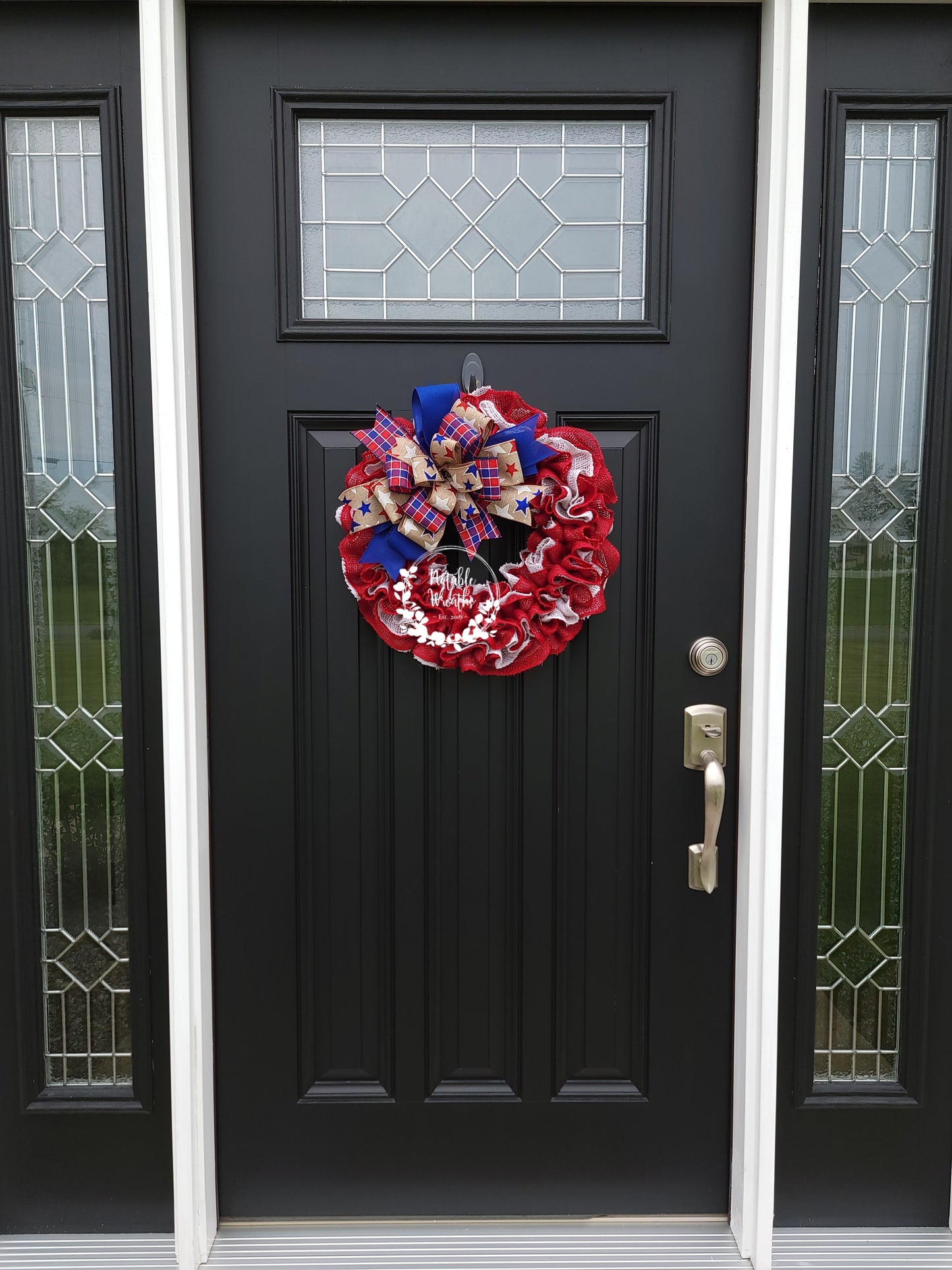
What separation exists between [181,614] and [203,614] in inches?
3.1

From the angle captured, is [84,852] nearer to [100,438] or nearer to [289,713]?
[289,713]

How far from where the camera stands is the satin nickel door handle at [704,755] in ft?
4.65

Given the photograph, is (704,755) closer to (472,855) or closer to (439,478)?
(472,855)

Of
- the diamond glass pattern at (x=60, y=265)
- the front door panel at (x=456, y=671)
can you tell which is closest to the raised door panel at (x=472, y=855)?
the front door panel at (x=456, y=671)

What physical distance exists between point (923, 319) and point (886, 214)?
0.19 m

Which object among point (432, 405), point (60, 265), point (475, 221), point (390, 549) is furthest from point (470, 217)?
point (60, 265)

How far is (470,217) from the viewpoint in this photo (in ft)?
4.57

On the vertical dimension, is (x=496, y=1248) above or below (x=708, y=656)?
below

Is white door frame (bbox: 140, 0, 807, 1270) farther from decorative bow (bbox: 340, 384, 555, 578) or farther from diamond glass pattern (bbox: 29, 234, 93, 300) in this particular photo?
decorative bow (bbox: 340, 384, 555, 578)

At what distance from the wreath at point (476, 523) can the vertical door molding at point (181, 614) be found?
11.4 inches

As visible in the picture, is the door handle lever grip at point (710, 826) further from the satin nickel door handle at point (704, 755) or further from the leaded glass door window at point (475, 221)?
the leaded glass door window at point (475, 221)

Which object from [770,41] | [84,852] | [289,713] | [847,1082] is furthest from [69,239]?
[847,1082]

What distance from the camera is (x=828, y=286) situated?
54.1 inches

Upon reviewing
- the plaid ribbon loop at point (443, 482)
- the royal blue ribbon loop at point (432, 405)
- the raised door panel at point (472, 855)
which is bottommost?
the raised door panel at point (472, 855)
